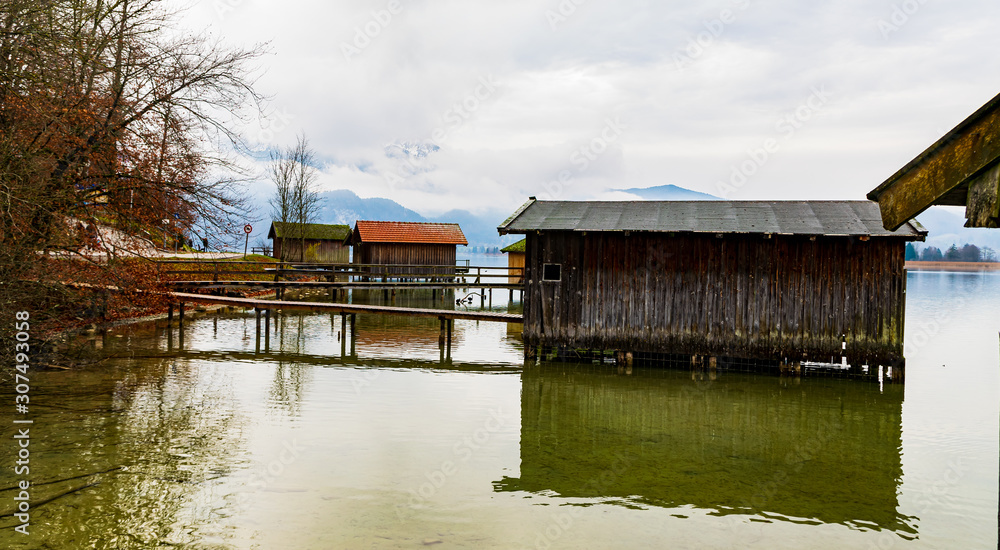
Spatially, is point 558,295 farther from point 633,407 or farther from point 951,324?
point 951,324

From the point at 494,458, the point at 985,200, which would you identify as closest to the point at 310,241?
the point at 494,458

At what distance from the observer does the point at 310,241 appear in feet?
183

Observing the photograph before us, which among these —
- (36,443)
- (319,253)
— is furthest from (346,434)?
(319,253)

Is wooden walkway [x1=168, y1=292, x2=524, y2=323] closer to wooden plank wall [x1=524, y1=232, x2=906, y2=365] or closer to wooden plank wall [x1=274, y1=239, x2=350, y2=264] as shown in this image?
wooden plank wall [x1=524, y1=232, x2=906, y2=365]

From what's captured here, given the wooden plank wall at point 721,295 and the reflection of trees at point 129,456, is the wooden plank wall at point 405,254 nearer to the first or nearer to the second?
the wooden plank wall at point 721,295

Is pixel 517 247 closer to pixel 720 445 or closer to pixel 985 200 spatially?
pixel 720 445

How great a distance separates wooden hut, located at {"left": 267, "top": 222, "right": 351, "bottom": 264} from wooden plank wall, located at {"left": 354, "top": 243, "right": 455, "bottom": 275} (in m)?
8.43

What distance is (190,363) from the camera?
1658 cm

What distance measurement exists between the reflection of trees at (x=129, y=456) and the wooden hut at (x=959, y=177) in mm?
6893

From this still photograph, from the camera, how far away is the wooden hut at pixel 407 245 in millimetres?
46500

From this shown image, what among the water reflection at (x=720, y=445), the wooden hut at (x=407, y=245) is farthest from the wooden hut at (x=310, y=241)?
the water reflection at (x=720, y=445)

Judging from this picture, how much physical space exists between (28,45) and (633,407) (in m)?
12.4

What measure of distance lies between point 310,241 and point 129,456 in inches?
1906

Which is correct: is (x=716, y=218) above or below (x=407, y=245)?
below
